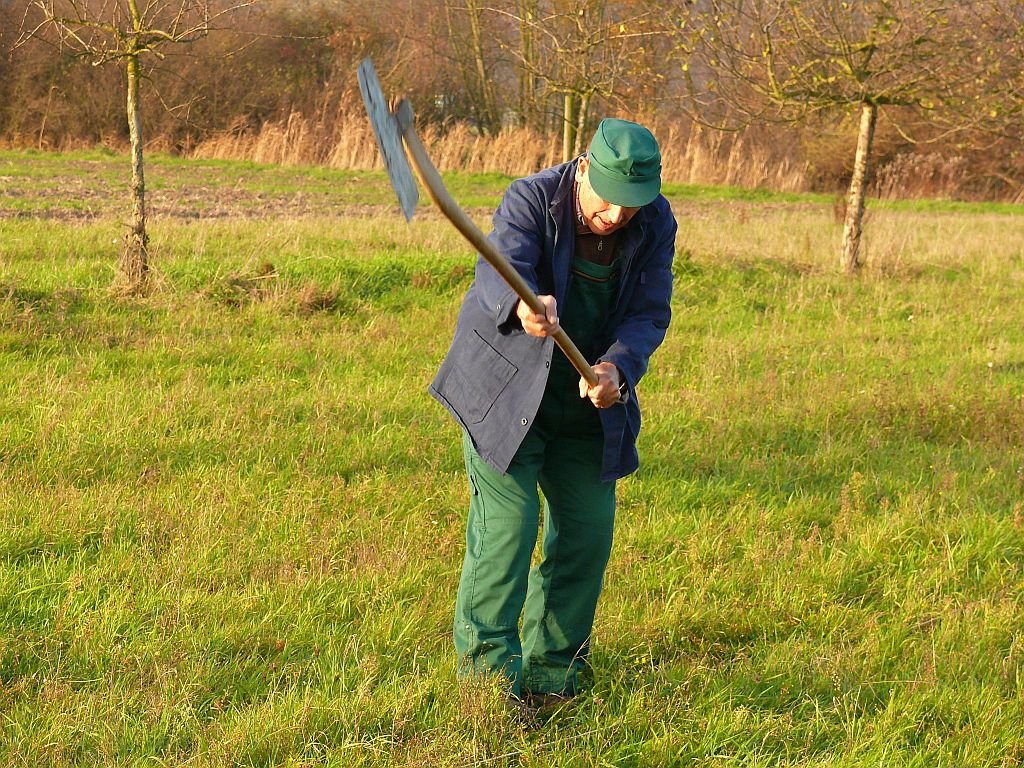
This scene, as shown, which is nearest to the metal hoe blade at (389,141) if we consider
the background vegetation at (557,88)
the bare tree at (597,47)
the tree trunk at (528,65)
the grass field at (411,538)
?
the grass field at (411,538)

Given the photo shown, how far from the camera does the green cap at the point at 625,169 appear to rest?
8.98 feet

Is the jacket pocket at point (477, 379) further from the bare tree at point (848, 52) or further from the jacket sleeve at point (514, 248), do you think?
the bare tree at point (848, 52)

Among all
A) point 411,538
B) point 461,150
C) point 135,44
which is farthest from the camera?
point 461,150

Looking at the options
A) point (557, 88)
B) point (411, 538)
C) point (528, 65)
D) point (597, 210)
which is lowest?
point (411, 538)

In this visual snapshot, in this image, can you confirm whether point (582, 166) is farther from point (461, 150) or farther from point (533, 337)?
point (461, 150)

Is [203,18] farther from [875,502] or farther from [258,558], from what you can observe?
[875,502]

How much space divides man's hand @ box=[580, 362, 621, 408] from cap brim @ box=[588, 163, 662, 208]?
17.4 inches

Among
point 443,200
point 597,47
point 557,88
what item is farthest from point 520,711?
point 597,47

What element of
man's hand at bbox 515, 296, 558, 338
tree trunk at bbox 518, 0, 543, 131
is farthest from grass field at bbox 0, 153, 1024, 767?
tree trunk at bbox 518, 0, 543, 131

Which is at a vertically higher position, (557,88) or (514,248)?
(557,88)

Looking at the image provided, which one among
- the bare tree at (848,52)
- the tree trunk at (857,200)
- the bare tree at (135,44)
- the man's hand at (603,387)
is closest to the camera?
the man's hand at (603,387)

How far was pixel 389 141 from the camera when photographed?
208cm

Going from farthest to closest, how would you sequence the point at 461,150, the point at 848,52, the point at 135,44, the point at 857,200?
the point at 461,150 → the point at 857,200 → the point at 848,52 → the point at 135,44

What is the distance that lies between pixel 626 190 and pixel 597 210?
0.18 metres
